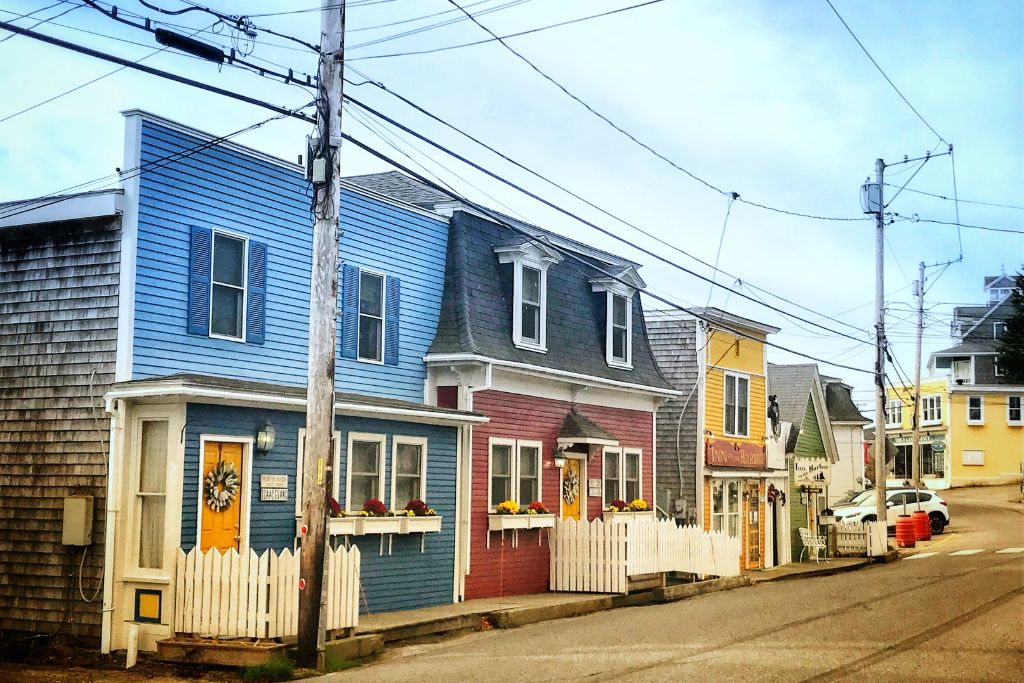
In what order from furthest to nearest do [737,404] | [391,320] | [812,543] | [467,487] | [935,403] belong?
[935,403] < [812,543] < [737,404] < [467,487] < [391,320]

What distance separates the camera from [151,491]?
1535 cm

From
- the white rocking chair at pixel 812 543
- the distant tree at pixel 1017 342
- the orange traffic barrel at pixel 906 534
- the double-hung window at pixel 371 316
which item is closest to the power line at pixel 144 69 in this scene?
the double-hung window at pixel 371 316

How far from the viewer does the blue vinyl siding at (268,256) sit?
624 inches

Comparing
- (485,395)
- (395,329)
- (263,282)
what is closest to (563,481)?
(485,395)

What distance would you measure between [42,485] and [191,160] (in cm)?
482

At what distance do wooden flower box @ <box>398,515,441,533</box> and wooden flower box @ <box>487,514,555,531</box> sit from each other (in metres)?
1.84

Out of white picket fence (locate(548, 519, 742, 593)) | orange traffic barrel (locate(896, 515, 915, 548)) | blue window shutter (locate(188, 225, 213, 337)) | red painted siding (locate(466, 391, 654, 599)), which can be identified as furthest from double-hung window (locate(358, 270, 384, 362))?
orange traffic barrel (locate(896, 515, 915, 548))

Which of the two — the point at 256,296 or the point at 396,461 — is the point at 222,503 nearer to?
the point at 256,296

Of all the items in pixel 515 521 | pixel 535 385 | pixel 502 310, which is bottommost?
pixel 515 521

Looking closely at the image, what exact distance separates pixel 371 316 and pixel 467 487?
3427 millimetres

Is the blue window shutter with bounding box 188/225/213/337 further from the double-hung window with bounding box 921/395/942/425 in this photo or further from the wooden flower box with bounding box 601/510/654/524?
the double-hung window with bounding box 921/395/942/425

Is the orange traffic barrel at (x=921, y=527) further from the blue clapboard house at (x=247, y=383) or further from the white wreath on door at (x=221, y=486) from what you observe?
the white wreath on door at (x=221, y=486)

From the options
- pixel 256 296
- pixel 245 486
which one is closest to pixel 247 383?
pixel 245 486

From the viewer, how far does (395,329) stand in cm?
Answer: 2023
